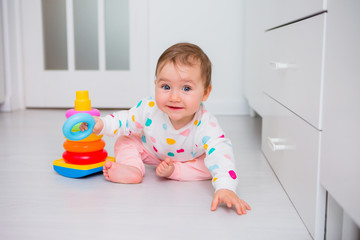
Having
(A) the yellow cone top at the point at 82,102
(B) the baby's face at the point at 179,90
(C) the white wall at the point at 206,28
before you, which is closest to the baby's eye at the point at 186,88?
(B) the baby's face at the point at 179,90

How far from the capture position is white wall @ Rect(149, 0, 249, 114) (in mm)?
2262

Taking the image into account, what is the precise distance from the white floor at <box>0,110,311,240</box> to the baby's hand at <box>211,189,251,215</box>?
0.02 meters

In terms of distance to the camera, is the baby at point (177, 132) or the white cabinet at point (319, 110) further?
the baby at point (177, 132)

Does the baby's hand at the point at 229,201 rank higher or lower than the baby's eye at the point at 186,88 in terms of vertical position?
lower

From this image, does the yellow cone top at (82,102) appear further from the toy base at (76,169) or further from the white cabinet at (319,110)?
the white cabinet at (319,110)

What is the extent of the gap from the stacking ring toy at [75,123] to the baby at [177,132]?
0.10 ft

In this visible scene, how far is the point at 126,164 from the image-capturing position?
111cm

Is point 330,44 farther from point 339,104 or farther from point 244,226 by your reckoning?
point 244,226

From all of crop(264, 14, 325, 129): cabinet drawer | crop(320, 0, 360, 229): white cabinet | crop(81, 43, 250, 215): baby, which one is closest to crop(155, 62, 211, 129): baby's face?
crop(81, 43, 250, 215): baby

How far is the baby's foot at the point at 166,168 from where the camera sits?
103cm

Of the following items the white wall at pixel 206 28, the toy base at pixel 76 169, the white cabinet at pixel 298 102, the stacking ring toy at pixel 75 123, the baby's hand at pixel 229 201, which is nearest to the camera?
the white cabinet at pixel 298 102

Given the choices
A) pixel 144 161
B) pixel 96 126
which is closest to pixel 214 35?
pixel 144 161

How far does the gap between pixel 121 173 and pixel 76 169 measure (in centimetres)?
14

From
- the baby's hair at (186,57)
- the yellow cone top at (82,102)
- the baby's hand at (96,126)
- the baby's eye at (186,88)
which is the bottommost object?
the baby's hand at (96,126)
